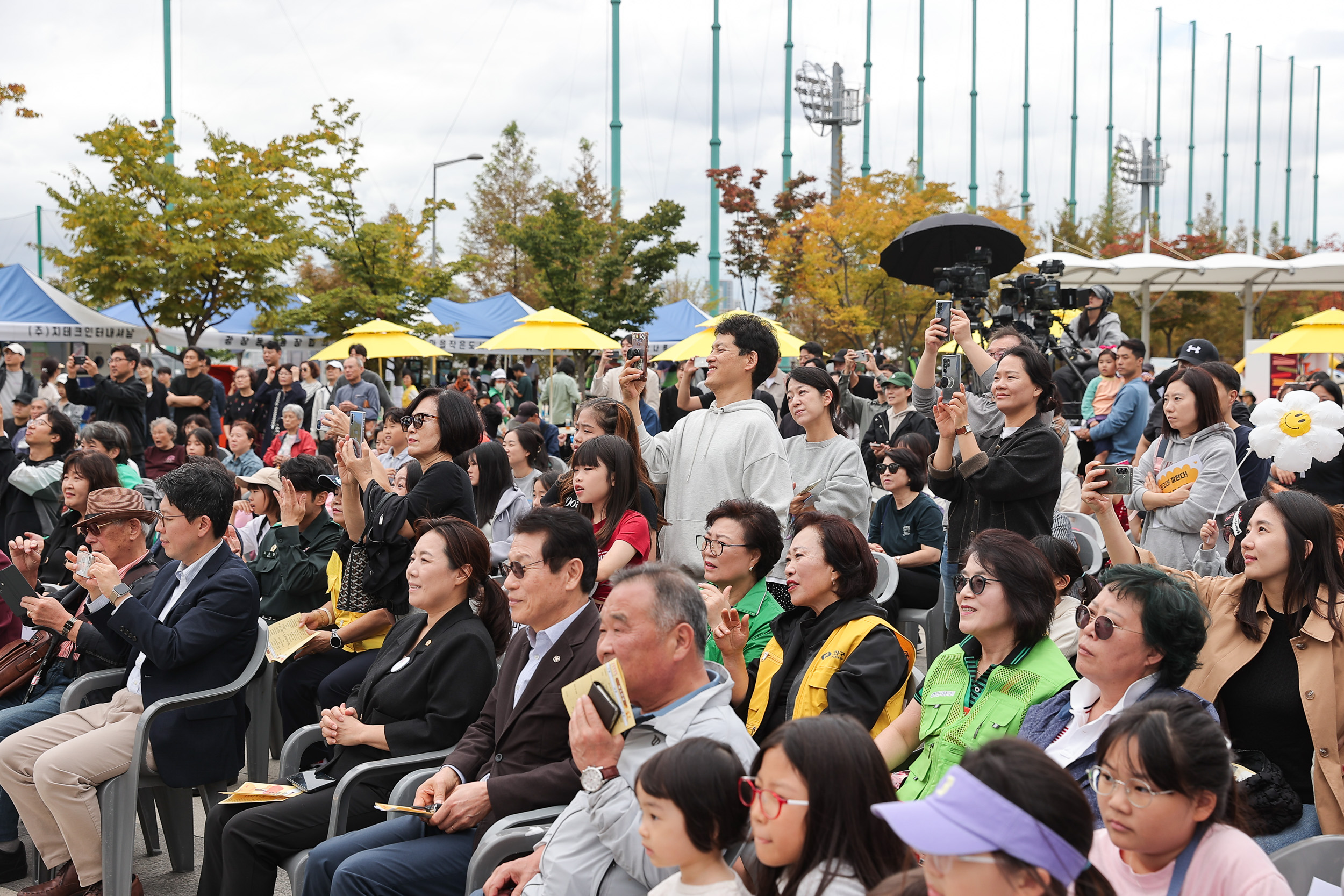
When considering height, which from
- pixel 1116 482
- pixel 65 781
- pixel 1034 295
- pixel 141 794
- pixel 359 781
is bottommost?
pixel 141 794

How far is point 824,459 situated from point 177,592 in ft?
9.67

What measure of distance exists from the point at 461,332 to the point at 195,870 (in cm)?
1799

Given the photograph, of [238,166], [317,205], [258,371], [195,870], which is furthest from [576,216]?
[195,870]

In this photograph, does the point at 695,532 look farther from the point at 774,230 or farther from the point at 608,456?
the point at 774,230

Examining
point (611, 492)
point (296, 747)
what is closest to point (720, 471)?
point (611, 492)

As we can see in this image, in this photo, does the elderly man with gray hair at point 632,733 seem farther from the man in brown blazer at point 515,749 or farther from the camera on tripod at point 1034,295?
the camera on tripod at point 1034,295

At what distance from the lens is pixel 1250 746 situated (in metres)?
2.96

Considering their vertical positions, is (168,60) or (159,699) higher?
(168,60)

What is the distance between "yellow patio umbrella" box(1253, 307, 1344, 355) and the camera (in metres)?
10.4

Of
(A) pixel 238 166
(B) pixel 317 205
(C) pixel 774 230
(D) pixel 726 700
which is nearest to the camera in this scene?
(D) pixel 726 700

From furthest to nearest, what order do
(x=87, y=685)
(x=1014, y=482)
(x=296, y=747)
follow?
(x=87, y=685)
(x=1014, y=482)
(x=296, y=747)

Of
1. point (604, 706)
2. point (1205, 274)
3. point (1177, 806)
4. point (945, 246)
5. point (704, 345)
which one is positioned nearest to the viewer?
point (1177, 806)

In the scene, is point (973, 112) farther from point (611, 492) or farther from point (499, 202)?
point (611, 492)

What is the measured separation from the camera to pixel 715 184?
30062 millimetres
